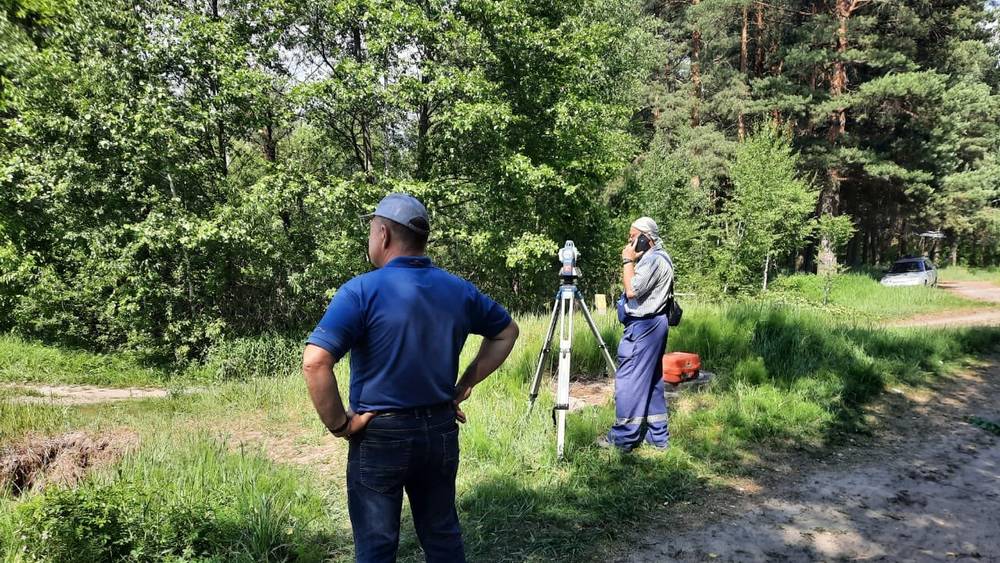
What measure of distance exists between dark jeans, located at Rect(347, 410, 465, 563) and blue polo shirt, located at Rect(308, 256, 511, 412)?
0.08 meters

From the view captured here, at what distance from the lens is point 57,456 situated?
15.0 ft

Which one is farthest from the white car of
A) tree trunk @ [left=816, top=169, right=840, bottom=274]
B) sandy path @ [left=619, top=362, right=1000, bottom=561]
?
sandy path @ [left=619, top=362, right=1000, bottom=561]

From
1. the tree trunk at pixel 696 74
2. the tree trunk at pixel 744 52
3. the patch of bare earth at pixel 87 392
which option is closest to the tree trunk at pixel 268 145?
the patch of bare earth at pixel 87 392

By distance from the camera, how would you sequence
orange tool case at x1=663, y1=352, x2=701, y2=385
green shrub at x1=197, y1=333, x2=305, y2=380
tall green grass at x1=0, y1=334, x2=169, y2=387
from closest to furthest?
orange tool case at x1=663, y1=352, x2=701, y2=385 → tall green grass at x1=0, y1=334, x2=169, y2=387 → green shrub at x1=197, y1=333, x2=305, y2=380

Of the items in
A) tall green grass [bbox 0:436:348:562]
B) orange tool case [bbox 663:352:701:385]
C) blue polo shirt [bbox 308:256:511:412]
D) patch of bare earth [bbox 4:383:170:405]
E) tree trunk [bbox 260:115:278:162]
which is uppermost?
tree trunk [bbox 260:115:278:162]

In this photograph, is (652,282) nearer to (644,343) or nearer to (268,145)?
(644,343)

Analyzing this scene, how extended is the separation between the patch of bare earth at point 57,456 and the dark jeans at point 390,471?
2972mm

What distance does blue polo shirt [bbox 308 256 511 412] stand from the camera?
6.44 ft

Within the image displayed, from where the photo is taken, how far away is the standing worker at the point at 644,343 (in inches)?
176

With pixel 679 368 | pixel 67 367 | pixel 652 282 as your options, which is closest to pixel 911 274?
pixel 679 368

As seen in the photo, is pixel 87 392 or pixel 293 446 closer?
pixel 293 446

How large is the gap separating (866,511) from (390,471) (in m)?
3.32

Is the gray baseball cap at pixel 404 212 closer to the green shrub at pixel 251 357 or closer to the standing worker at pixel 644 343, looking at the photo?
the standing worker at pixel 644 343

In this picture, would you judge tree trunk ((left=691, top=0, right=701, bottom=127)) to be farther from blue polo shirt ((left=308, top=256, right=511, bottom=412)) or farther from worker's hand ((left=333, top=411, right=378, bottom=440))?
worker's hand ((left=333, top=411, right=378, bottom=440))
